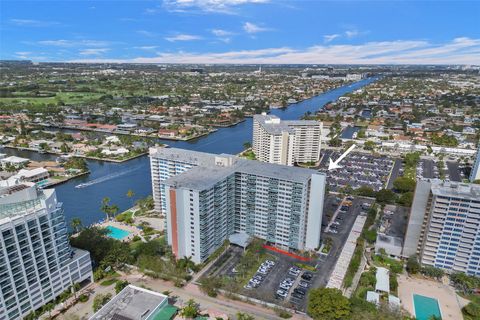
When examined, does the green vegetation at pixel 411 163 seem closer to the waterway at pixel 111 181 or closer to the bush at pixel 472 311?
the waterway at pixel 111 181

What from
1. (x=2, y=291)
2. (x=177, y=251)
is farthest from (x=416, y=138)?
(x=2, y=291)

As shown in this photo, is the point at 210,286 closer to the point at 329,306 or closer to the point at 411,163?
the point at 329,306

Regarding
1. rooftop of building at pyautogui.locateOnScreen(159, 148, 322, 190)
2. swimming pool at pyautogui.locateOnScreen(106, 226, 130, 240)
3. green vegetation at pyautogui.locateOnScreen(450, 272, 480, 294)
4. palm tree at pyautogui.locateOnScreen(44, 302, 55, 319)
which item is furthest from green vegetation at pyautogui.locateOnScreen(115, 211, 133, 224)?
green vegetation at pyautogui.locateOnScreen(450, 272, 480, 294)

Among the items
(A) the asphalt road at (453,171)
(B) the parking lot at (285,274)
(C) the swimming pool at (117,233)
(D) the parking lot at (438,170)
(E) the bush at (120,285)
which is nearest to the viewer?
(E) the bush at (120,285)

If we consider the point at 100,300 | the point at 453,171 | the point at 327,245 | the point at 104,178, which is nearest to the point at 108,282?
the point at 100,300

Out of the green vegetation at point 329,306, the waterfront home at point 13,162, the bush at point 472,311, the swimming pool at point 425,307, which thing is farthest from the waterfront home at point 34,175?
the bush at point 472,311

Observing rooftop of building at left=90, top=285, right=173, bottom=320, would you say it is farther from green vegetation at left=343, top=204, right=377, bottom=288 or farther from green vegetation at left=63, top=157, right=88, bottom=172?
green vegetation at left=63, top=157, right=88, bottom=172
